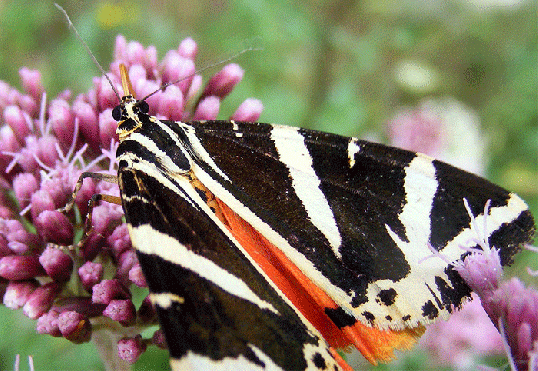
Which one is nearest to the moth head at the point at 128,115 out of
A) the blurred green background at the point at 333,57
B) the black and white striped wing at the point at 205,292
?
the black and white striped wing at the point at 205,292

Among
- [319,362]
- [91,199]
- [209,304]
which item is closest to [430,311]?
[319,362]

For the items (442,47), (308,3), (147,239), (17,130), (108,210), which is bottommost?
(147,239)

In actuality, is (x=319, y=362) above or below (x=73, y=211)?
below

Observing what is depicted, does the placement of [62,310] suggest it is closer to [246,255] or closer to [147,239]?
[147,239]

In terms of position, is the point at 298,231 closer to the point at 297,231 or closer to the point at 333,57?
the point at 297,231

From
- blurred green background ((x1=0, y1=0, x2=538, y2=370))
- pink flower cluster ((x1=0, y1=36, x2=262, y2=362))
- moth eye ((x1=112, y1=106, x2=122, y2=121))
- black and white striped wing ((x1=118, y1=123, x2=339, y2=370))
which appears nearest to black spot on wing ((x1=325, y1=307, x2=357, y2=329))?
black and white striped wing ((x1=118, y1=123, x2=339, y2=370))

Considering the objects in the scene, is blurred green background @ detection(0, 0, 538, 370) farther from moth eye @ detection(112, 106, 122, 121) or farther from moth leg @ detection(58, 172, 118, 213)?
moth eye @ detection(112, 106, 122, 121)

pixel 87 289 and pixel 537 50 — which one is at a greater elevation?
pixel 537 50

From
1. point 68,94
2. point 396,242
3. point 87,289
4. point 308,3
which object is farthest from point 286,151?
point 308,3
